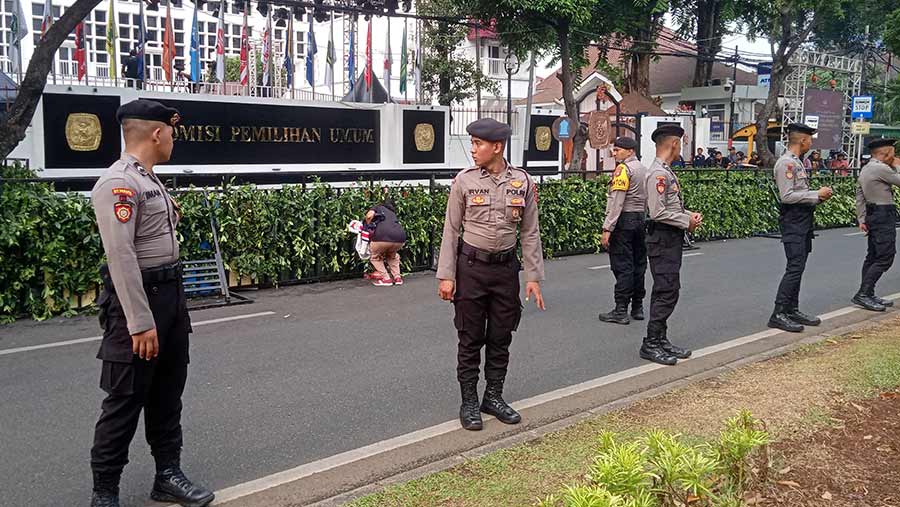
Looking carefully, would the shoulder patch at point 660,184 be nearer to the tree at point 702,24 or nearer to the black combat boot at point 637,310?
the black combat boot at point 637,310

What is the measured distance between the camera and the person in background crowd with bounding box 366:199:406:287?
1037 cm

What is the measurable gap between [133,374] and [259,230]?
6547mm

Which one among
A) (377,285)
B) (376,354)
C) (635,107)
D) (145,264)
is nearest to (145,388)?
(145,264)

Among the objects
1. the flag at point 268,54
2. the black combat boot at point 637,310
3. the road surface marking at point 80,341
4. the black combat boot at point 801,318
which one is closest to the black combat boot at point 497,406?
the black combat boot at point 637,310

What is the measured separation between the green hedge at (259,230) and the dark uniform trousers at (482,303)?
5.21 metres

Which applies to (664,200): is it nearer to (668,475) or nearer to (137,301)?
(668,475)

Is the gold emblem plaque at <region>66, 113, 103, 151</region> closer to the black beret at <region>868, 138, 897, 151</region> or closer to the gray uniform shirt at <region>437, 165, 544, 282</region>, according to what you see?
the gray uniform shirt at <region>437, 165, 544, 282</region>

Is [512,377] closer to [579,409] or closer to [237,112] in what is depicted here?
[579,409]

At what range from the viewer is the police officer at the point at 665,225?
6469 mm

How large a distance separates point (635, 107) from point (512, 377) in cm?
2813

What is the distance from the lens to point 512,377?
247 inches

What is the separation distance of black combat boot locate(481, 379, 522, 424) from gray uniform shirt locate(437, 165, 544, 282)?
0.81 meters

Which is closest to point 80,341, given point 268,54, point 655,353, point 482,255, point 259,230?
point 259,230

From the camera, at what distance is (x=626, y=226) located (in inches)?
330
